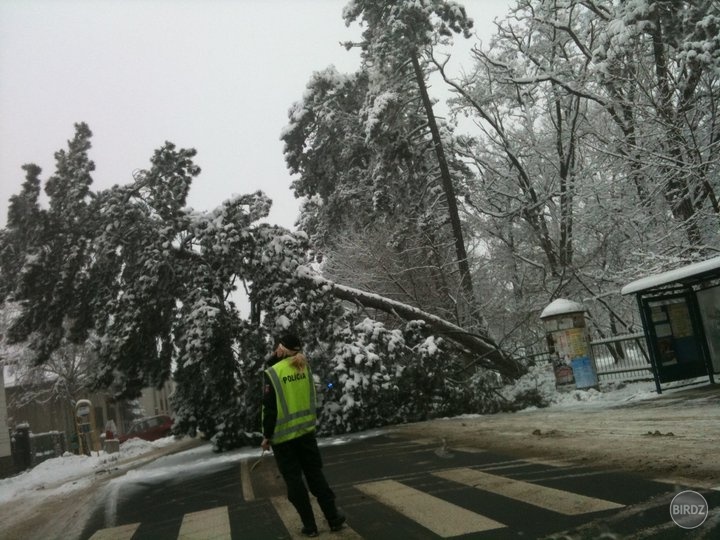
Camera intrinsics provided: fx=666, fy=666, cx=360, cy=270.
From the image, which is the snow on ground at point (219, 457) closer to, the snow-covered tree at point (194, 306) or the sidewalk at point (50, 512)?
the sidewalk at point (50, 512)

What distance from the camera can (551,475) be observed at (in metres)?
6.75

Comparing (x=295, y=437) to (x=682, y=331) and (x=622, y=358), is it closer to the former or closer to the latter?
(x=682, y=331)

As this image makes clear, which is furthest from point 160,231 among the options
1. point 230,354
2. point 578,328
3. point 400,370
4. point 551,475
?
point 551,475

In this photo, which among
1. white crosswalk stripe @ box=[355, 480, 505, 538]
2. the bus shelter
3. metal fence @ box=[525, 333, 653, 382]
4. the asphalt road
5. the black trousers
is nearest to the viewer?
the asphalt road

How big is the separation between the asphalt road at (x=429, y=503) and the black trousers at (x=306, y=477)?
0.23m

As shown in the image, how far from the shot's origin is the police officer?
17.8 feet

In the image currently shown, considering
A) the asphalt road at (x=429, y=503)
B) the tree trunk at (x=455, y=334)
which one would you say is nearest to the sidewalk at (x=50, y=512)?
the asphalt road at (x=429, y=503)

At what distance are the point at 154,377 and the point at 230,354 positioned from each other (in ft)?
7.11

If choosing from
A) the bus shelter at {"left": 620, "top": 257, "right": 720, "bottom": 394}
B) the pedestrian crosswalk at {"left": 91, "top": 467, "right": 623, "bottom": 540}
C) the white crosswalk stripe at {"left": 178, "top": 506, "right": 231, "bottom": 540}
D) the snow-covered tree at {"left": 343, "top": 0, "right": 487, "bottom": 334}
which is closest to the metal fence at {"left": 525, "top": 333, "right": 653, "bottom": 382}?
the bus shelter at {"left": 620, "top": 257, "right": 720, "bottom": 394}

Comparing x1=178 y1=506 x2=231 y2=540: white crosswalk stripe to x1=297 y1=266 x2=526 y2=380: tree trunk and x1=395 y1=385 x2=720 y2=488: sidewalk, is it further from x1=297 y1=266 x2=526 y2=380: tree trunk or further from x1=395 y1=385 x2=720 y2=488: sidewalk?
x1=297 y1=266 x2=526 y2=380: tree trunk

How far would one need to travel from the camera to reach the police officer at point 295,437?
213 inches

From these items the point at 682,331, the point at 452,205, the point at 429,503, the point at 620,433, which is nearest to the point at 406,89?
the point at 452,205

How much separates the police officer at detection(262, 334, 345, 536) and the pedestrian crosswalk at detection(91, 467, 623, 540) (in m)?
0.25

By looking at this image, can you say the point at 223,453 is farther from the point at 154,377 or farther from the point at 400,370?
the point at 400,370
